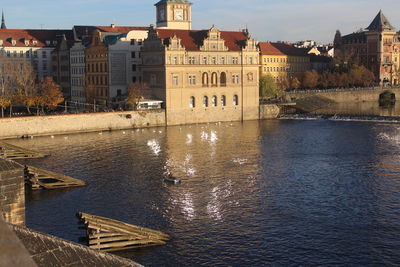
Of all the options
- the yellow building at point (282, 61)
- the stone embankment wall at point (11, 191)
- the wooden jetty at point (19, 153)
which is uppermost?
the yellow building at point (282, 61)

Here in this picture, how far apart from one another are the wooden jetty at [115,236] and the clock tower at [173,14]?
93268mm

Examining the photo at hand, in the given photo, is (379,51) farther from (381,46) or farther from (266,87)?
(266,87)

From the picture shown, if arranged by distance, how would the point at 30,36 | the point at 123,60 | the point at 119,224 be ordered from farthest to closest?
the point at 30,36 < the point at 123,60 < the point at 119,224

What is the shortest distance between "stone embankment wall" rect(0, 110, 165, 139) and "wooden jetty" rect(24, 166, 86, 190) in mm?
32025

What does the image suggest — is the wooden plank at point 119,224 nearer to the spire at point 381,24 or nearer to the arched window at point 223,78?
the arched window at point 223,78

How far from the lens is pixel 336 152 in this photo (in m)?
66.5

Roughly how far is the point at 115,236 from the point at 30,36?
10154 cm

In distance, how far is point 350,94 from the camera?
14475 centimetres

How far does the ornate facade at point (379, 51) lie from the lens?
17100 centimetres

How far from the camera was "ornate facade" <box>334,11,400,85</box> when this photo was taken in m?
171

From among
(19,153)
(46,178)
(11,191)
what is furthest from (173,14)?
(11,191)

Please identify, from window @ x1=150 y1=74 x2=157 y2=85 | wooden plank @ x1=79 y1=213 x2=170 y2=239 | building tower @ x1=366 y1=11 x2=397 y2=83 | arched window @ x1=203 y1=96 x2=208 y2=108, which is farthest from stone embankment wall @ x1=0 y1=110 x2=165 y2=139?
building tower @ x1=366 y1=11 x2=397 y2=83

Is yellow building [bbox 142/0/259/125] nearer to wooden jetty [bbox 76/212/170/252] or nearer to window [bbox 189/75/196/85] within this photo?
window [bbox 189/75/196/85]

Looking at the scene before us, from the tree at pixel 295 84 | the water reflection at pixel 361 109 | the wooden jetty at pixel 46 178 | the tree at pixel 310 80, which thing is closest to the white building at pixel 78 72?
the water reflection at pixel 361 109
